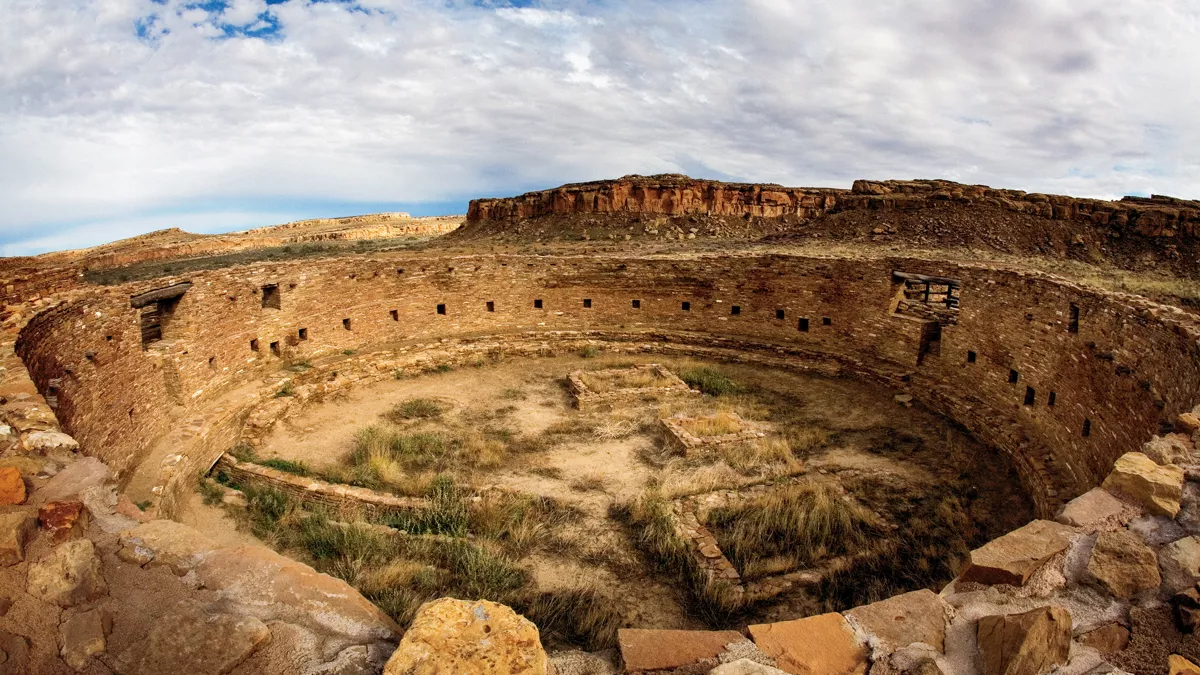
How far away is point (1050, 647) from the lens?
10.5ft

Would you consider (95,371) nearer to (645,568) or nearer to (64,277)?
(64,277)

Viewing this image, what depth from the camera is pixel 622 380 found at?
14.3 m

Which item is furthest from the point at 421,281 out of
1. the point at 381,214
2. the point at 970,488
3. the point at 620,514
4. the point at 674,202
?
the point at 381,214

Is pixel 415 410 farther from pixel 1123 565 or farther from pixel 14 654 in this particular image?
pixel 1123 565

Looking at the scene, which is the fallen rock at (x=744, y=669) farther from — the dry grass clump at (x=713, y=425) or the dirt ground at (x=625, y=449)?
the dry grass clump at (x=713, y=425)

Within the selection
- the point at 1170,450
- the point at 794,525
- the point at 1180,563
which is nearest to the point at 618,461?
the point at 794,525

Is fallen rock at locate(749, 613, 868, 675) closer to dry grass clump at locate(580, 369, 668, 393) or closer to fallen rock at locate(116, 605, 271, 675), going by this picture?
fallen rock at locate(116, 605, 271, 675)

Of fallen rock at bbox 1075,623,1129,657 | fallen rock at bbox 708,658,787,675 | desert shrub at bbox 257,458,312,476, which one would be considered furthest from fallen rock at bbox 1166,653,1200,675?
desert shrub at bbox 257,458,312,476

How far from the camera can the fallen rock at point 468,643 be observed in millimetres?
3105

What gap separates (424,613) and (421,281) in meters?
14.6

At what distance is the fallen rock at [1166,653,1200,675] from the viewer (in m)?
3.01

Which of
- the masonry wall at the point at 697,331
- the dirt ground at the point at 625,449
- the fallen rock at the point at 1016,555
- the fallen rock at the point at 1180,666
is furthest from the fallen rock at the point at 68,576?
the fallen rock at the point at 1180,666

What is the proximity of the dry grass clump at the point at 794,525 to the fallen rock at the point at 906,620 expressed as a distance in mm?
3550

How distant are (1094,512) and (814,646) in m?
2.54
